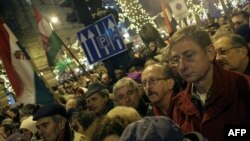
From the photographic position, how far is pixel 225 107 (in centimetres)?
284

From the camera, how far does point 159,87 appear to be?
4.15 metres

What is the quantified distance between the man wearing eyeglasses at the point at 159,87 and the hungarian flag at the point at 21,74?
2.77 metres

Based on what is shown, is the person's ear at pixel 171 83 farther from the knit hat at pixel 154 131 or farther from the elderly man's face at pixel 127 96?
the knit hat at pixel 154 131

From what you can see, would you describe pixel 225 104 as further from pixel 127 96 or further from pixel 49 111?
pixel 49 111

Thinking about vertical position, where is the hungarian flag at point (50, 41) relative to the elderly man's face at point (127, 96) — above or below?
above

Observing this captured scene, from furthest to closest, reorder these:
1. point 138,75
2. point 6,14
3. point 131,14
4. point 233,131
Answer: point 131,14
point 6,14
point 138,75
point 233,131

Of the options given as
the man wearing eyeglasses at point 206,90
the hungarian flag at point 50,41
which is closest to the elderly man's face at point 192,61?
the man wearing eyeglasses at point 206,90

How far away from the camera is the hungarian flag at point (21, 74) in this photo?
6574 millimetres

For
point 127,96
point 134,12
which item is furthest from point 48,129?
point 134,12

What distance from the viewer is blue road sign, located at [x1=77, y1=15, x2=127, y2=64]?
280 inches

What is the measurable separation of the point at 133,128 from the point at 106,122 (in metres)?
0.95

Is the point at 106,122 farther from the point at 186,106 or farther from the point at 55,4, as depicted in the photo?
the point at 55,4

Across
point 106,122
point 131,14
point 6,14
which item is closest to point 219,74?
point 106,122

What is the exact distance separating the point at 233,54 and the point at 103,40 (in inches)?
136
